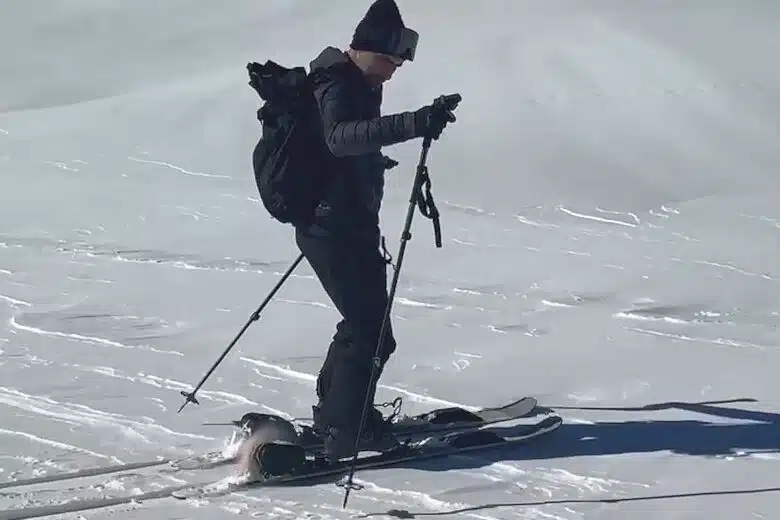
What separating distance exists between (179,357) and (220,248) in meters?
2.93

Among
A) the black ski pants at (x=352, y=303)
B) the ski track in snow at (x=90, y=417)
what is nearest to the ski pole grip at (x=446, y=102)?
Answer: the black ski pants at (x=352, y=303)

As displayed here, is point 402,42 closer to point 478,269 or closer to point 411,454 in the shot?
point 411,454

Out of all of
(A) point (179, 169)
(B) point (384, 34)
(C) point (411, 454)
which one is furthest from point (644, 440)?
(A) point (179, 169)

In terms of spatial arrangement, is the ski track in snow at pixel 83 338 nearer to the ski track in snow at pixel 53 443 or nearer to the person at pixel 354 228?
the ski track in snow at pixel 53 443

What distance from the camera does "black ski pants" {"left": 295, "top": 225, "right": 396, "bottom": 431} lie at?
496 cm

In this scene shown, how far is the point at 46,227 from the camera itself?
1056 centimetres

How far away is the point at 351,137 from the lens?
15.1 feet

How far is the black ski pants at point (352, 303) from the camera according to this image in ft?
16.3

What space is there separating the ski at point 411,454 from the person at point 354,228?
77mm

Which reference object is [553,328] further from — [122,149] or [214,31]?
Result: [214,31]

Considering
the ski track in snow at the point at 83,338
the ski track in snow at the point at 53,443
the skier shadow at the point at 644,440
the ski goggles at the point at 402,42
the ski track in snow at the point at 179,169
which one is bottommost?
the ski track in snow at the point at 53,443

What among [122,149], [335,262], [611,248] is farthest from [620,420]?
[122,149]

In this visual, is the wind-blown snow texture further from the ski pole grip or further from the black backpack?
the ski pole grip

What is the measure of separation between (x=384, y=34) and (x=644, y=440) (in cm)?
190
